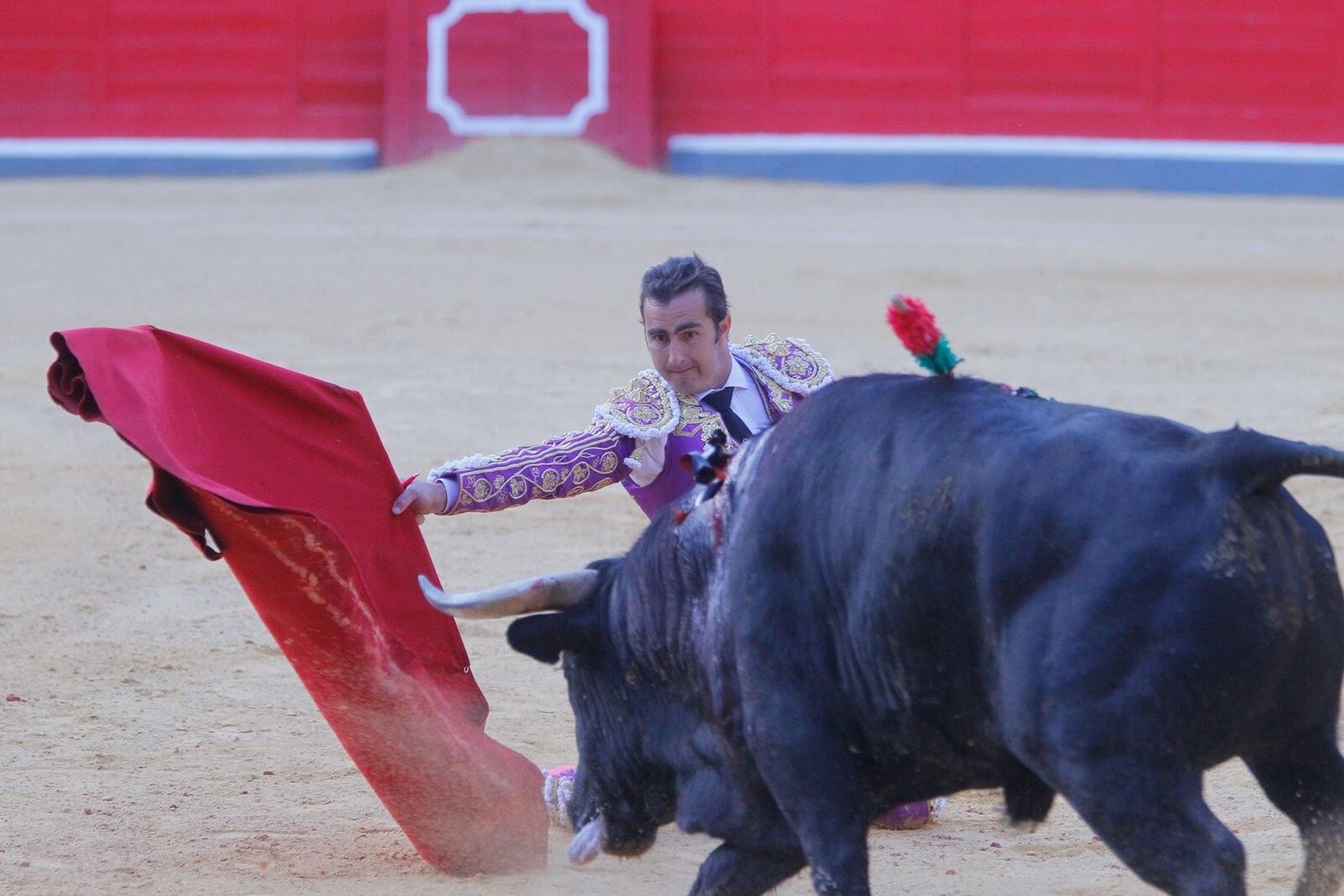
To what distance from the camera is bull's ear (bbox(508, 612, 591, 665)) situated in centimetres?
248

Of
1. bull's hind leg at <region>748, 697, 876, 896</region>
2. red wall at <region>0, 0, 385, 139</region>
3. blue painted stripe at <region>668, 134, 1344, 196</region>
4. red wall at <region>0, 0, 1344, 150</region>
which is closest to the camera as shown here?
bull's hind leg at <region>748, 697, 876, 896</region>

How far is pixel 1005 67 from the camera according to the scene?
45.3 ft

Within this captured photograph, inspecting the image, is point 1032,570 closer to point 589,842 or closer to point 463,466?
point 589,842

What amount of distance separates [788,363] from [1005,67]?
11524mm

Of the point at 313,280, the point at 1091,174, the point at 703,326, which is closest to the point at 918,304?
the point at 703,326

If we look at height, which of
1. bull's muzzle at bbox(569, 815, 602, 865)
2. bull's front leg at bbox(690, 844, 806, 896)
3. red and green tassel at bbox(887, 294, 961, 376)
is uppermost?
red and green tassel at bbox(887, 294, 961, 376)

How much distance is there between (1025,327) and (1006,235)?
3.12 meters

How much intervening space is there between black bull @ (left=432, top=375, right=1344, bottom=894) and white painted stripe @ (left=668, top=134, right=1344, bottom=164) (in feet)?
38.7

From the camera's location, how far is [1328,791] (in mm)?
2006

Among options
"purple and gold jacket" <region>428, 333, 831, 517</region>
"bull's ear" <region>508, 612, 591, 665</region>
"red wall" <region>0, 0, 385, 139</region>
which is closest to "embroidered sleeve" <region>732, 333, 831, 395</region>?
"purple and gold jacket" <region>428, 333, 831, 517</region>

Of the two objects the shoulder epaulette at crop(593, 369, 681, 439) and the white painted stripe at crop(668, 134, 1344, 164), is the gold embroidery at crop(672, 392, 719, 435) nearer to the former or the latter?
the shoulder epaulette at crop(593, 369, 681, 439)

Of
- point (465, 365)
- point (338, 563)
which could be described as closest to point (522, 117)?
point (465, 365)

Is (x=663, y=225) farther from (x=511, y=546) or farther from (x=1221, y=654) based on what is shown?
(x=1221, y=654)

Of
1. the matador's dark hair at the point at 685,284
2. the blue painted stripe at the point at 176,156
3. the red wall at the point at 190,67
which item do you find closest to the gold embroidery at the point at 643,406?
the matador's dark hair at the point at 685,284
